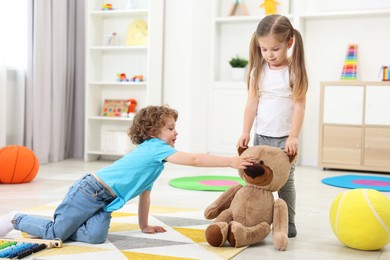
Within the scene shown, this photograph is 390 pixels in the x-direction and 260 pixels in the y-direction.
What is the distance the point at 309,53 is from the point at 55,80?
7.58ft

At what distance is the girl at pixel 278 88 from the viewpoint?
2123 mm

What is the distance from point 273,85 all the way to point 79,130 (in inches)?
127

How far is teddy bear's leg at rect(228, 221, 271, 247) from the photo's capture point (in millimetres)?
1978

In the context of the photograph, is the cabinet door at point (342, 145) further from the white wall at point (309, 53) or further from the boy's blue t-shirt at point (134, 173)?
the boy's blue t-shirt at point (134, 173)

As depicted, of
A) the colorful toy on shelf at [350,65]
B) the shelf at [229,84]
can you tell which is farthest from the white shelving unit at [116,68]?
the colorful toy on shelf at [350,65]

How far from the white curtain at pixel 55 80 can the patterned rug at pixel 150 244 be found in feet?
6.97

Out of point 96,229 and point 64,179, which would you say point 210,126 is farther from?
point 96,229

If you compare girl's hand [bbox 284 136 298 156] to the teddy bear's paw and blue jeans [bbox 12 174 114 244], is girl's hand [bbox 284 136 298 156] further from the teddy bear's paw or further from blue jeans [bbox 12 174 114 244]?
blue jeans [bbox 12 174 114 244]

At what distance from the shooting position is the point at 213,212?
2234mm

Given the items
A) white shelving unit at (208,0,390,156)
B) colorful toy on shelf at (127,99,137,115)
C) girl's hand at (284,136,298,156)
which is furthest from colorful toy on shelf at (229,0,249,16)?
girl's hand at (284,136,298,156)

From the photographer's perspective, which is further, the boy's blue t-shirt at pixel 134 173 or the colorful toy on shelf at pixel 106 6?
the colorful toy on shelf at pixel 106 6

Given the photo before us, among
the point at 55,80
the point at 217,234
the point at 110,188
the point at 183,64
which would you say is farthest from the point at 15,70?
the point at 217,234

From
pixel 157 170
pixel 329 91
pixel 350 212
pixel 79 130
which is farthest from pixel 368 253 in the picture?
pixel 79 130

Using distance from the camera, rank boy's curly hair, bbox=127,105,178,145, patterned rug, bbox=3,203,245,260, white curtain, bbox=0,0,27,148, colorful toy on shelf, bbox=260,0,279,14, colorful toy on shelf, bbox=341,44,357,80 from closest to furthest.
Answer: patterned rug, bbox=3,203,245,260, boy's curly hair, bbox=127,105,178,145, white curtain, bbox=0,0,27,148, colorful toy on shelf, bbox=341,44,357,80, colorful toy on shelf, bbox=260,0,279,14
